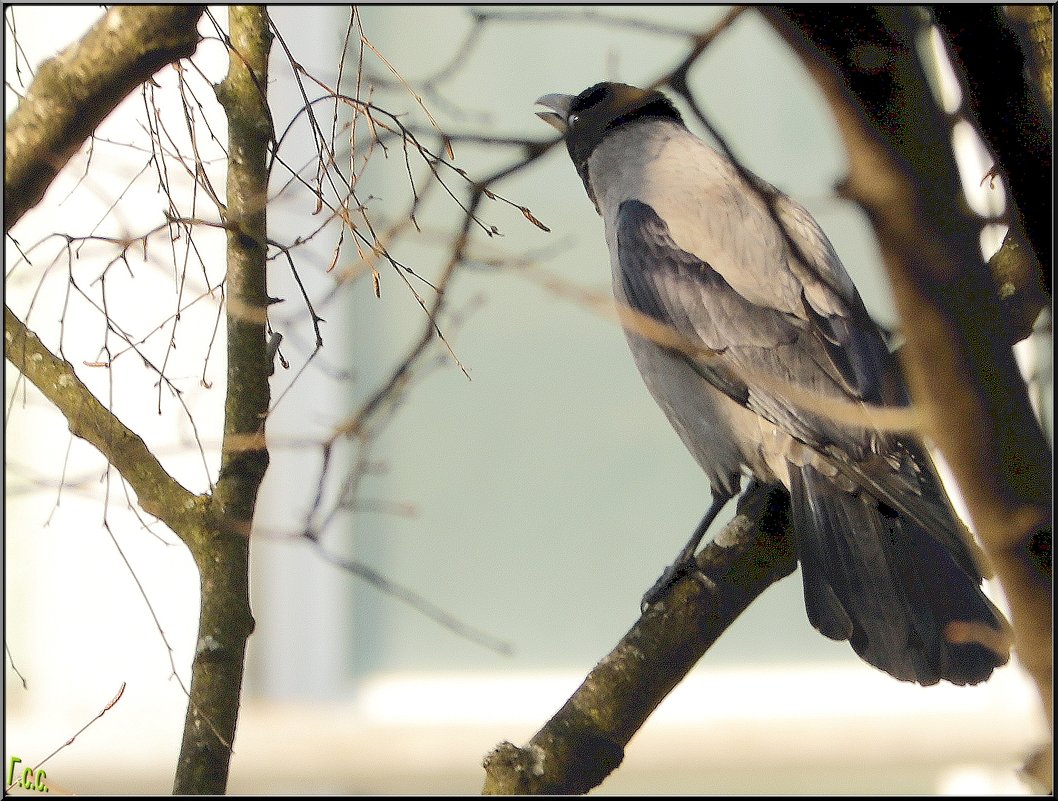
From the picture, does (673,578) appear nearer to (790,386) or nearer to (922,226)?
(790,386)

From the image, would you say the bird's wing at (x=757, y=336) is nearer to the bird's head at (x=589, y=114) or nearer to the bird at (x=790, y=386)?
the bird at (x=790, y=386)

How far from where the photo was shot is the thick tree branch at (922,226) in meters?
0.59

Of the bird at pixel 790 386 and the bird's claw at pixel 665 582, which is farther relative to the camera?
the bird's claw at pixel 665 582

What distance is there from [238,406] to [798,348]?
73 centimetres

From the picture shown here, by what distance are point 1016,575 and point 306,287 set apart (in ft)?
3.23

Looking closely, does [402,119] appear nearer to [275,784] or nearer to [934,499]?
[934,499]

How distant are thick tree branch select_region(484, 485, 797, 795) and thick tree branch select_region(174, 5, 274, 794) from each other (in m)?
0.35

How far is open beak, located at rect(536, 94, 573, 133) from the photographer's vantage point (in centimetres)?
147

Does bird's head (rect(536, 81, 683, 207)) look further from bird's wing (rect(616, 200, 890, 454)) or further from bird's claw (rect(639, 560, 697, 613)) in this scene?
bird's claw (rect(639, 560, 697, 613))

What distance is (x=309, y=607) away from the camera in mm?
1506

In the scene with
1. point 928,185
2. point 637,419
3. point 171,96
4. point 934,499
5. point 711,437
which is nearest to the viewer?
point 928,185

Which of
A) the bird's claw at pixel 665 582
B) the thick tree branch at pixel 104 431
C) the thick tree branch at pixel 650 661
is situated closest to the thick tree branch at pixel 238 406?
the thick tree branch at pixel 104 431

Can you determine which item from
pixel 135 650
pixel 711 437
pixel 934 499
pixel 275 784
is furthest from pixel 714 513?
pixel 135 650

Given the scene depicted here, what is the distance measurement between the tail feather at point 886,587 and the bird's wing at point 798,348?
1.5 inches
